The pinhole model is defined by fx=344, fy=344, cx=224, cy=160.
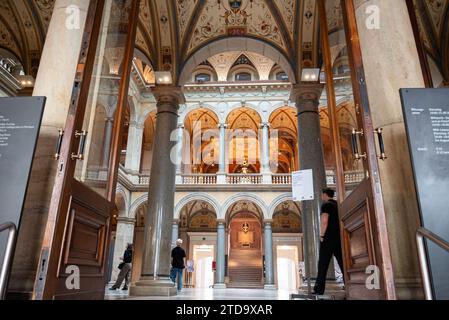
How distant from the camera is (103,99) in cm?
362

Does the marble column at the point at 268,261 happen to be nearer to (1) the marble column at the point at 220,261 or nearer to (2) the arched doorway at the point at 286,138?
(1) the marble column at the point at 220,261

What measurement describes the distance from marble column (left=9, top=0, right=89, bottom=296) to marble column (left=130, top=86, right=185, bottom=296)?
400 centimetres

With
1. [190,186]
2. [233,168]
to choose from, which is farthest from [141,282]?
[233,168]

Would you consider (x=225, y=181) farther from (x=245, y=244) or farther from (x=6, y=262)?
(x=6, y=262)

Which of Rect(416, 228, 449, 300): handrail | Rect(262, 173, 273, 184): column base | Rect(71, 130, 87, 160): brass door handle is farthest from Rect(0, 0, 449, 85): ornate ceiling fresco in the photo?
Rect(262, 173, 273, 184): column base

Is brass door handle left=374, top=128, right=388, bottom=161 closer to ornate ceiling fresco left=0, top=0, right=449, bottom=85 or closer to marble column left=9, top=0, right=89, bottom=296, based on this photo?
marble column left=9, top=0, right=89, bottom=296

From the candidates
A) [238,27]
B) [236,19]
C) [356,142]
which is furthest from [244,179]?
[356,142]

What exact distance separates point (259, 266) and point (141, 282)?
1665 cm

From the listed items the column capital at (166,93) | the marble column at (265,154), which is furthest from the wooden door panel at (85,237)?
the marble column at (265,154)

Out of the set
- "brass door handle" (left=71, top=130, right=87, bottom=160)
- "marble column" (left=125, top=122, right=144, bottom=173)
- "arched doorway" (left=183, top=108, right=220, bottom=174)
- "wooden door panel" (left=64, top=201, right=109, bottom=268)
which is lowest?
"wooden door panel" (left=64, top=201, right=109, bottom=268)

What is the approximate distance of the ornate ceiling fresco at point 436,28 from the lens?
778cm

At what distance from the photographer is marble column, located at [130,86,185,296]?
21.7 ft

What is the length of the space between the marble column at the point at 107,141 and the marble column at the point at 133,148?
16.2 m
